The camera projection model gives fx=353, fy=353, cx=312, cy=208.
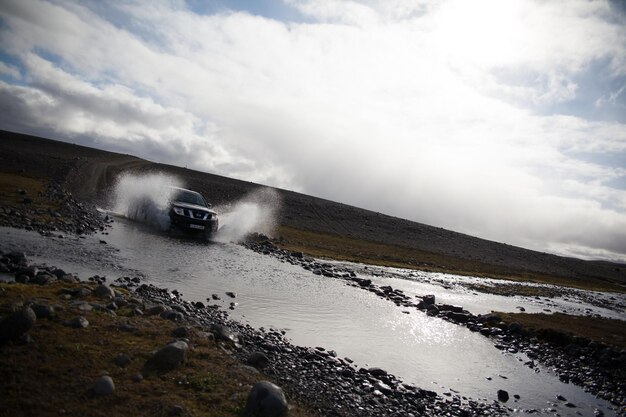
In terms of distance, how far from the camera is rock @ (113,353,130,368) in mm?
5605

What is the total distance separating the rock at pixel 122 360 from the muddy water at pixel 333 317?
14.5ft

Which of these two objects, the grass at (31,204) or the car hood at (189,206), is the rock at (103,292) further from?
the car hood at (189,206)

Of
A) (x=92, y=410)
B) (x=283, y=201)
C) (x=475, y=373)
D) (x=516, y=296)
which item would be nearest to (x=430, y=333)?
(x=475, y=373)

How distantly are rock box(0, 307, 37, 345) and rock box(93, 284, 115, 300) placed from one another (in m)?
2.68

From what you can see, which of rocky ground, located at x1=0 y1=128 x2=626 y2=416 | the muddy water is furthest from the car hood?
rocky ground, located at x1=0 y1=128 x2=626 y2=416

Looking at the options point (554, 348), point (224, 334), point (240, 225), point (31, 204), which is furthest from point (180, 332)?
point (240, 225)

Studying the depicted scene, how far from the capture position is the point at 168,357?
5.99m

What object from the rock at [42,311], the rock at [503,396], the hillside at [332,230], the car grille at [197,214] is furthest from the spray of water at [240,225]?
the rock at [503,396]

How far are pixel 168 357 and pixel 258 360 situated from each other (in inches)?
74.2

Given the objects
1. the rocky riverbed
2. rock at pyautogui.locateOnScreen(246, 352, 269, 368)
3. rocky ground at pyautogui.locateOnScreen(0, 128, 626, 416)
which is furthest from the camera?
the rocky riverbed

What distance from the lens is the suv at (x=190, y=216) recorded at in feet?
72.6

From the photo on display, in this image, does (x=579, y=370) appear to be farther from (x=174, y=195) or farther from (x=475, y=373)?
(x=174, y=195)

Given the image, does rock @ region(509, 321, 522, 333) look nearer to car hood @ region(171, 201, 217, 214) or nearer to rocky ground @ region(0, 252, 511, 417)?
rocky ground @ region(0, 252, 511, 417)

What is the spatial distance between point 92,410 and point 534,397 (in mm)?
10013
